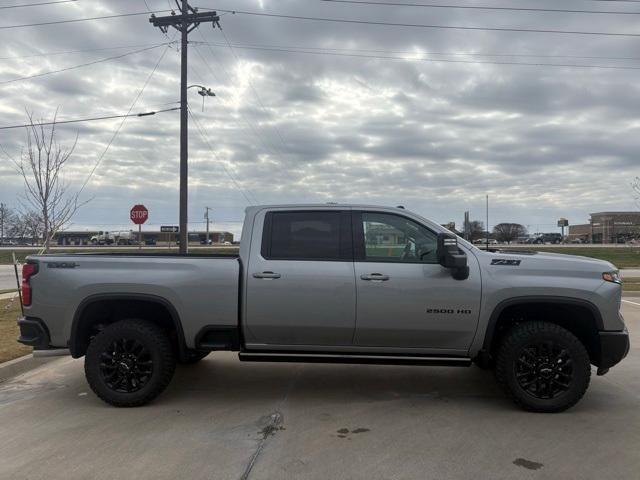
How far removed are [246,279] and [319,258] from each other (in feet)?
2.38

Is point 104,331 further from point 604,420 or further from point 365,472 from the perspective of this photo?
point 604,420

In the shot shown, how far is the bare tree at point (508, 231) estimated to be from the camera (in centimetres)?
9031

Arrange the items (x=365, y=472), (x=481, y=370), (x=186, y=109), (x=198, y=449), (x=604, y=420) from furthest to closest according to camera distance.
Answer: (x=186, y=109) → (x=481, y=370) → (x=604, y=420) → (x=198, y=449) → (x=365, y=472)

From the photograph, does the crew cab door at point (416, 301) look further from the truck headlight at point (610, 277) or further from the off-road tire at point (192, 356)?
the off-road tire at point (192, 356)

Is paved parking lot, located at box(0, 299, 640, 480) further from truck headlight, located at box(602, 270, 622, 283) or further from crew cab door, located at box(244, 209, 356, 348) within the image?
truck headlight, located at box(602, 270, 622, 283)

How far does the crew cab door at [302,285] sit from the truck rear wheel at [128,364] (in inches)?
34.5

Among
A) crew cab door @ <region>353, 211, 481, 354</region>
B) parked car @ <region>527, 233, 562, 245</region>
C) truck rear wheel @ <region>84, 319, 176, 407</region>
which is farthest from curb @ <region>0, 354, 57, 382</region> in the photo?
parked car @ <region>527, 233, 562, 245</region>

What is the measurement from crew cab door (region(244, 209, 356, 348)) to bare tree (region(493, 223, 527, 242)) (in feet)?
292

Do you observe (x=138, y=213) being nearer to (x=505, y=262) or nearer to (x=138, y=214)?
(x=138, y=214)

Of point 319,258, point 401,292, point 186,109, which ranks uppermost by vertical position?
point 186,109

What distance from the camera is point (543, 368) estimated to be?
4.86m

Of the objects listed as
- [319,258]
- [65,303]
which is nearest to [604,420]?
[319,258]

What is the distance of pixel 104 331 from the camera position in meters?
5.10

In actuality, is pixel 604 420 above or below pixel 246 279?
below
